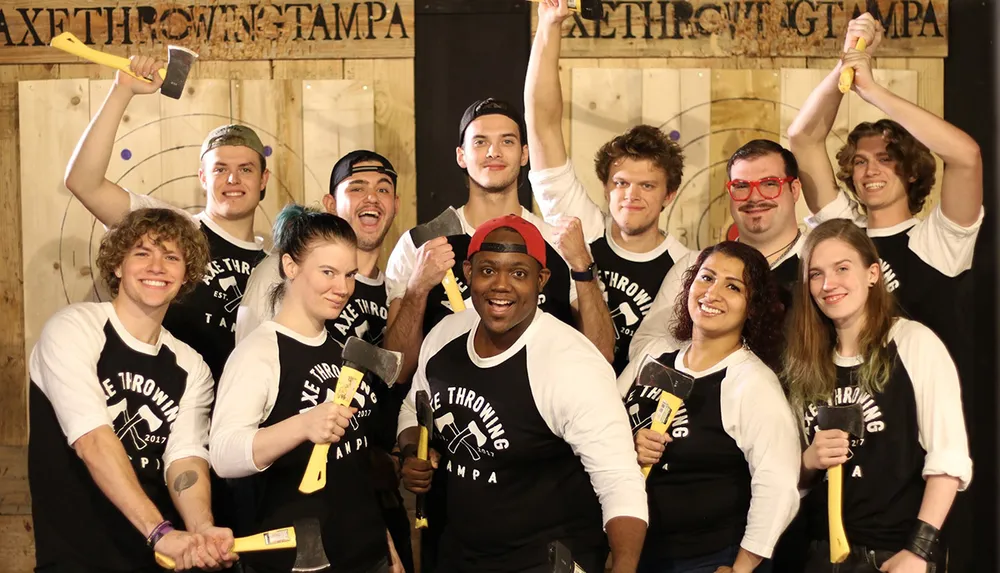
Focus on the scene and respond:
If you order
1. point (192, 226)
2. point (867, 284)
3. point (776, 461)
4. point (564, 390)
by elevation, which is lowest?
point (776, 461)

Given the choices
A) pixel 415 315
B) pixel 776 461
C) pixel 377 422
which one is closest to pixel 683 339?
pixel 776 461

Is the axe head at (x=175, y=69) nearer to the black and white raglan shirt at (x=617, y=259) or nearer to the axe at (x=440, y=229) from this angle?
the axe at (x=440, y=229)

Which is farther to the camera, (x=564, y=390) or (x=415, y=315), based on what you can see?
(x=415, y=315)

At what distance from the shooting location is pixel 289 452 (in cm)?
324

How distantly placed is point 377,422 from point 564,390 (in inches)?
44.5

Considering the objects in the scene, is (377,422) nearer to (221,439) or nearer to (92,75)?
(221,439)

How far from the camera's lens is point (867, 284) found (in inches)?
135

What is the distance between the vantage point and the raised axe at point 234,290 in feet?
13.8

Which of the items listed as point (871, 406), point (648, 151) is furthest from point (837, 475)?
point (648, 151)

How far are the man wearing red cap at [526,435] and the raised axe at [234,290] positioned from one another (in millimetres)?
1301

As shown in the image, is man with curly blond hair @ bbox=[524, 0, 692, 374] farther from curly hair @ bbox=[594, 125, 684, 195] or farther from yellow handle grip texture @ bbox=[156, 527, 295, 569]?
yellow handle grip texture @ bbox=[156, 527, 295, 569]

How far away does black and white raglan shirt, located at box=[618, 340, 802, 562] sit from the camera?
321 centimetres

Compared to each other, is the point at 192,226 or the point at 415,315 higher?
the point at 192,226

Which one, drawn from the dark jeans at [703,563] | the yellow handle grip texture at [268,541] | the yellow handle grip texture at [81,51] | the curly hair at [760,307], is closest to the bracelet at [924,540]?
the dark jeans at [703,563]
